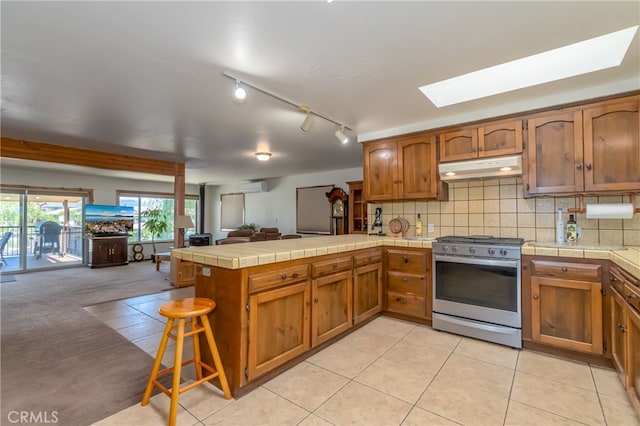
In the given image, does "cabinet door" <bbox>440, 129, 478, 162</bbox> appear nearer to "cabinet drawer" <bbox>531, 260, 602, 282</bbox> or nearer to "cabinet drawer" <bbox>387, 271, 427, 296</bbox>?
"cabinet drawer" <bbox>531, 260, 602, 282</bbox>

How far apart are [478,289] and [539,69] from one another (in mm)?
1984

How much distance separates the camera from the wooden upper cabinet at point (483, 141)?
2.93 meters

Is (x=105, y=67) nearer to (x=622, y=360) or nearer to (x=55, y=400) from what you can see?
(x=55, y=400)

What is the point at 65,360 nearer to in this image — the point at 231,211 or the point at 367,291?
the point at 367,291

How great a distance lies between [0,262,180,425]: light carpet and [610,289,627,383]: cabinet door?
3206 millimetres

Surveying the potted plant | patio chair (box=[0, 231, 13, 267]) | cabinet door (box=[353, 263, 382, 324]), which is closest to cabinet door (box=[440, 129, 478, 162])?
cabinet door (box=[353, 263, 382, 324])

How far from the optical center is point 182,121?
355 cm

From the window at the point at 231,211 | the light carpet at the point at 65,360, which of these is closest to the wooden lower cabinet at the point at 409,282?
the light carpet at the point at 65,360

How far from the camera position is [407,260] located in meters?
3.31

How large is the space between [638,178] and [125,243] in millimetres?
9672

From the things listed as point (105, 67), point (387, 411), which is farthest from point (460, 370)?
point (105, 67)

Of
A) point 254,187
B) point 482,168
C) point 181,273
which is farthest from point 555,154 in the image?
point 254,187

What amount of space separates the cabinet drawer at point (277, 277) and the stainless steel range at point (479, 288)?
1.50m

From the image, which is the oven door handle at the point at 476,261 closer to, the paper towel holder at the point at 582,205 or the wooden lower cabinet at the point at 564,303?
the wooden lower cabinet at the point at 564,303
